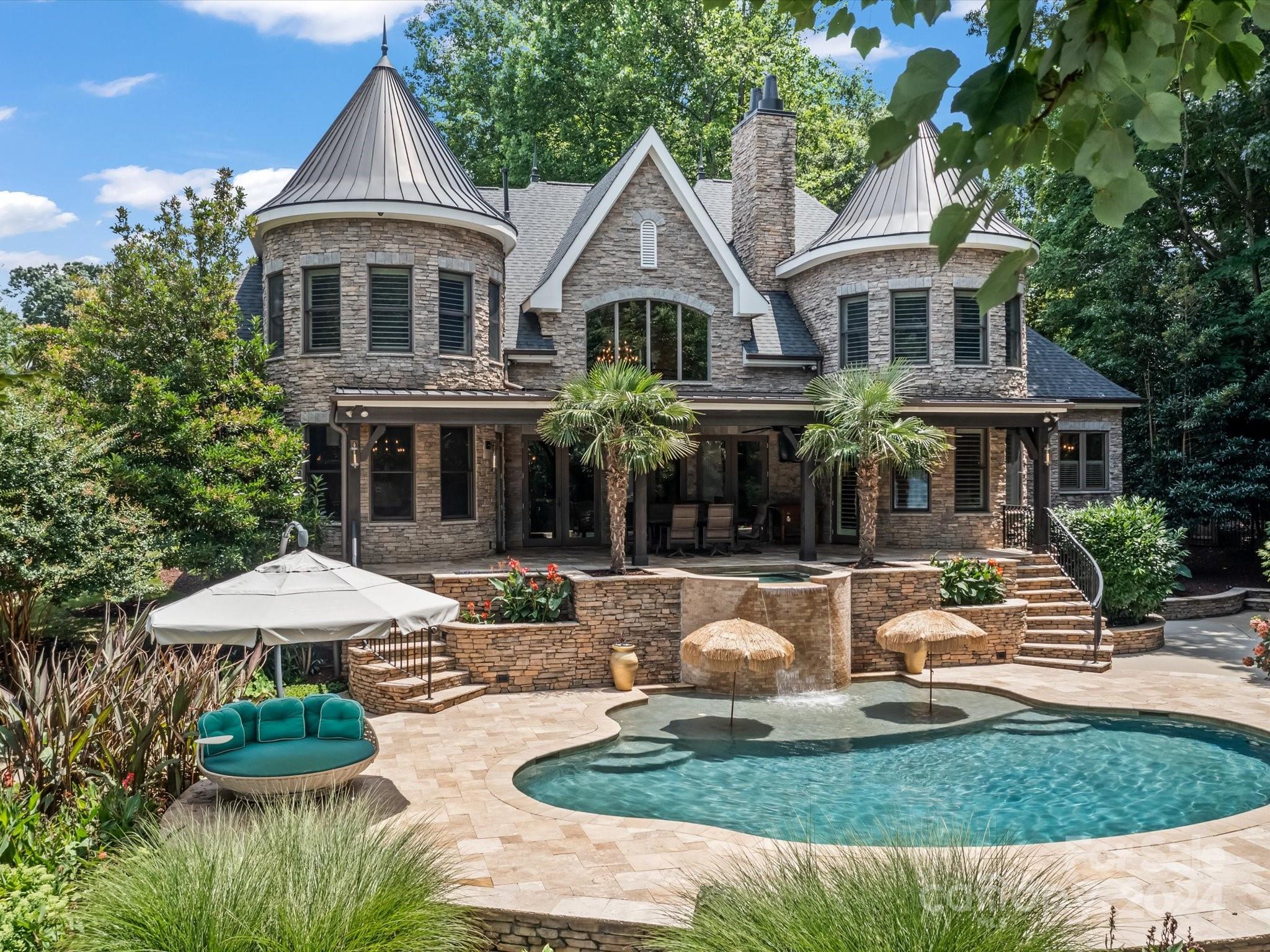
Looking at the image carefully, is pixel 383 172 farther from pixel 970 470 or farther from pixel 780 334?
pixel 970 470

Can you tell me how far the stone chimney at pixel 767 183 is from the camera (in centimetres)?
2203

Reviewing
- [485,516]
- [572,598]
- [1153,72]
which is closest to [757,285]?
[485,516]

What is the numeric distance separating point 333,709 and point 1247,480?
2277 centimetres

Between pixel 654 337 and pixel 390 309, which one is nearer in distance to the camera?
pixel 390 309

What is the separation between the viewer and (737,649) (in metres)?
11.8

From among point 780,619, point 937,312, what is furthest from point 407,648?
point 937,312

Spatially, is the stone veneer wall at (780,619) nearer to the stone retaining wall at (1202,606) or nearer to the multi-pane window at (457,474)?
the multi-pane window at (457,474)

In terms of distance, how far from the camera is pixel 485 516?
1806cm

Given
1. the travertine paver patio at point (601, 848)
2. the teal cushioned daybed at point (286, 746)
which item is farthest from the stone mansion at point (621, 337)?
the teal cushioned daybed at point (286, 746)

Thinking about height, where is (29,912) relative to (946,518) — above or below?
below

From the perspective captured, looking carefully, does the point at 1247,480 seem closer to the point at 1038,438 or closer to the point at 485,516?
the point at 1038,438

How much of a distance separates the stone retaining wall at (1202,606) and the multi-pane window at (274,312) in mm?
18985

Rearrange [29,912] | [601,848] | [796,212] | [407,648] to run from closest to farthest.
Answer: [29,912] → [601,848] → [407,648] → [796,212]

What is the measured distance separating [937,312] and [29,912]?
1826 centimetres
